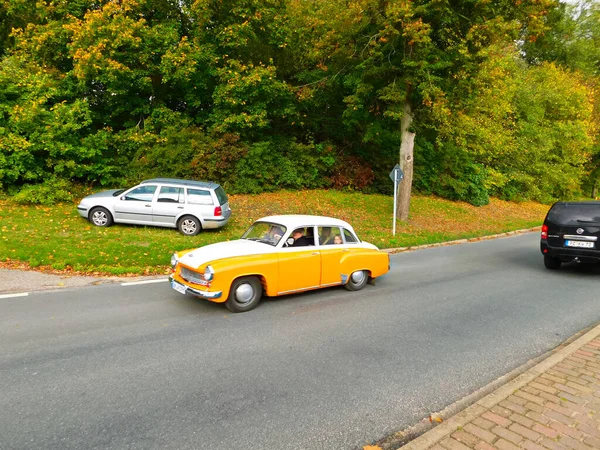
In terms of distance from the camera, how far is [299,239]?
6.70 meters

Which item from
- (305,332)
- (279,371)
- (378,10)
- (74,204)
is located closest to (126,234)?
(74,204)

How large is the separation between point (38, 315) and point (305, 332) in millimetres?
4063

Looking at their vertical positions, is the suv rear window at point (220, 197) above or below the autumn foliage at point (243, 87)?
below

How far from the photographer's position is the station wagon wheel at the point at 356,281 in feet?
24.5

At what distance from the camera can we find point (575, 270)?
9.98 meters

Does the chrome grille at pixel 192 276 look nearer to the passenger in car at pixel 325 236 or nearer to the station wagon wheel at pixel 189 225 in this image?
the passenger in car at pixel 325 236

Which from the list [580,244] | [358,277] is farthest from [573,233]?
[358,277]

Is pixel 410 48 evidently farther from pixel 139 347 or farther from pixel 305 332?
pixel 139 347

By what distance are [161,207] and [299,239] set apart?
6583 millimetres

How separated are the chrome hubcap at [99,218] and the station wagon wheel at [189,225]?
7.51 ft

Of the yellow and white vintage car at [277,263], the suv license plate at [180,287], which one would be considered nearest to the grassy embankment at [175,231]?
the suv license plate at [180,287]

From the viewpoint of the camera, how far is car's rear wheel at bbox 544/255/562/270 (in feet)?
32.6

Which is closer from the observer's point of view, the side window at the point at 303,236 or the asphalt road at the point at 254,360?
the asphalt road at the point at 254,360

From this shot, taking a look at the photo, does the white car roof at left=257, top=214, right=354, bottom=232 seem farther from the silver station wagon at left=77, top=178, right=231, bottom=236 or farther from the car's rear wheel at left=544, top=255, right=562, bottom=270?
the car's rear wheel at left=544, top=255, right=562, bottom=270
